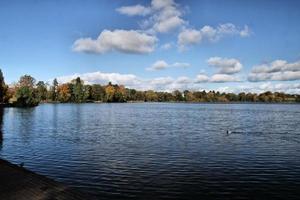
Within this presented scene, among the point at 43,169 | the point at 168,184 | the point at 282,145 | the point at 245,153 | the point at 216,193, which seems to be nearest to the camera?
the point at 216,193

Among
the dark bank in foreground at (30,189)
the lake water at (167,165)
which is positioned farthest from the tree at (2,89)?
the dark bank in foreground at (30,189)

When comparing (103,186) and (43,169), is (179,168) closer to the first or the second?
(103,186)

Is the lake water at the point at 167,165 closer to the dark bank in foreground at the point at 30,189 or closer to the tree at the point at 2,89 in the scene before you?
the dark bank in foreground at the point at 30,189

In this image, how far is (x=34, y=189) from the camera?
18.0m

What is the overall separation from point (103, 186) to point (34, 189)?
8.12m

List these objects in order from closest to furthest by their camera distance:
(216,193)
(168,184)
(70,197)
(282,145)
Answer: (70,197) < (216,193) < (168,184) < (282,145)

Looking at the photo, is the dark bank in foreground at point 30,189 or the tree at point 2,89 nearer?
the dark bank in foreground at point 30,189

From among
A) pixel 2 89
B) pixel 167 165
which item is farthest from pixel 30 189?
pixel 2 89

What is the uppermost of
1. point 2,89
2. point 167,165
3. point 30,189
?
point 2,89

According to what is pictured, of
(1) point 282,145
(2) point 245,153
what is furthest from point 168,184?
(1) point 282,145

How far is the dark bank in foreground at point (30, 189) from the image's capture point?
17.1 meters

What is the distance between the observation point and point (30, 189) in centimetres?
1798

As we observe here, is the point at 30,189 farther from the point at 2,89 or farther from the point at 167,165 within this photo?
the point at 2,89

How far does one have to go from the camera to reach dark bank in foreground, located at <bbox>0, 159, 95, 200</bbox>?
17094mm
